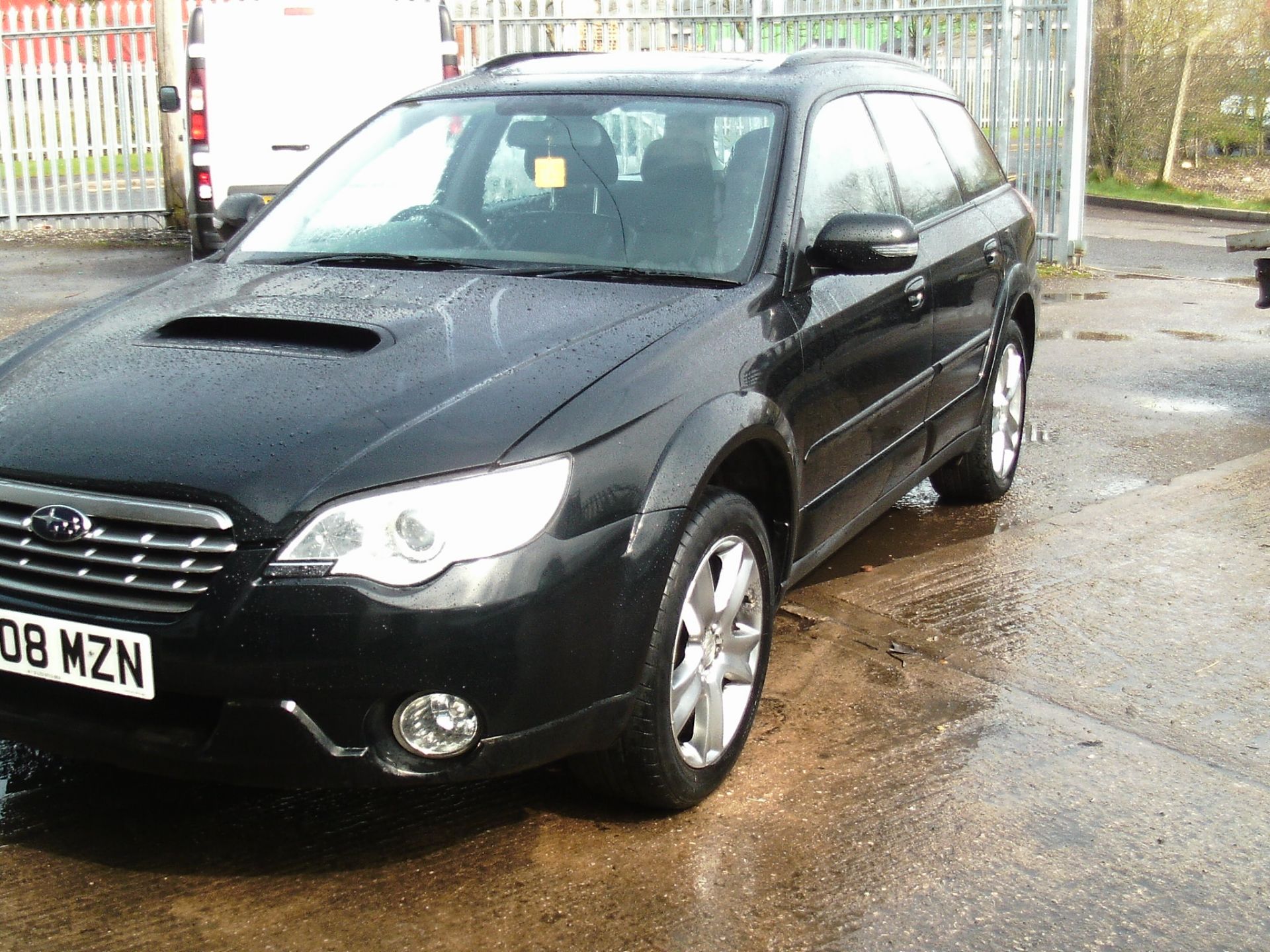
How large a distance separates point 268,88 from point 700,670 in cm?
900

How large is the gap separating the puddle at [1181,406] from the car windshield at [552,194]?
177 inches

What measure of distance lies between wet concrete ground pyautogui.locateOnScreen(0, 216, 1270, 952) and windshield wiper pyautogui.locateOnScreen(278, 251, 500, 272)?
134 centimetres

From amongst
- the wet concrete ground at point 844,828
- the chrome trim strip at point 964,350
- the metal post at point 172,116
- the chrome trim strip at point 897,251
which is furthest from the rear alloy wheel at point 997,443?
the metal post at point 172,116

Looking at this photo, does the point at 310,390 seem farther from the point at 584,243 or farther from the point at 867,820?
the point at 867,820

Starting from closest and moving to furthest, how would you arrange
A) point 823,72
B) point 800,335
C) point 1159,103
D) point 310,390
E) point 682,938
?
point 682,938 < point 310,390 < point 800,335 < point 823,72 < point 1159,103

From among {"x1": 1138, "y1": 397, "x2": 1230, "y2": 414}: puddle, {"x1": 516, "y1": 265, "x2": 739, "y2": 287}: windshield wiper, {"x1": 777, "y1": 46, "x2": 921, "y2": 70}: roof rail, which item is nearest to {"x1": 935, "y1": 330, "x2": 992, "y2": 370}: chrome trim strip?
{"x1": 777, "y1": 46, "x2": 921, "y2": 70}: roof rail

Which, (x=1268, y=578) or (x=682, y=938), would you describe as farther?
(x=1268, y=578)

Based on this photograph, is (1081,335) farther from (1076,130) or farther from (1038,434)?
(1076,130)

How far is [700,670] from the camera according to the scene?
128 inches

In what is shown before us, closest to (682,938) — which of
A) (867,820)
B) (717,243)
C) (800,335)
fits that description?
(867,820)

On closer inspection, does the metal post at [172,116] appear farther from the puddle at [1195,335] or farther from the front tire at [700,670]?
the front tire at [700,670]

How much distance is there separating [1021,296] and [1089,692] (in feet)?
7.55

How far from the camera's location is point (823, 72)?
447cm

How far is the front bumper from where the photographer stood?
2629 mm
